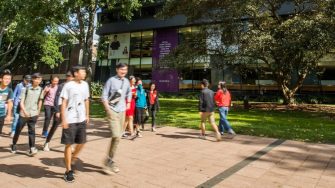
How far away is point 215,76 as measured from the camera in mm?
29656

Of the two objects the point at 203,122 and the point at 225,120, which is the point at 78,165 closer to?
the point at 203,122

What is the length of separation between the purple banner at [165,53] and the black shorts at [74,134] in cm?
2648

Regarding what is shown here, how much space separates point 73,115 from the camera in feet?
17.4

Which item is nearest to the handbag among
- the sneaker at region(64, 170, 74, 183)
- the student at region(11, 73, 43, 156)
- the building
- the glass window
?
the sneaker at region(64, 170, 74, 183)

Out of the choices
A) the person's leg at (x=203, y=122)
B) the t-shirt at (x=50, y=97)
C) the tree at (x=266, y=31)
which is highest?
the tree at (x=266, y=31)

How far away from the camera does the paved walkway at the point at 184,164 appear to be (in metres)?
5.34

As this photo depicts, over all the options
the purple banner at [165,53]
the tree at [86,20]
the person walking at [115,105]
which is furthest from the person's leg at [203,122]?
the purple banner at [165,53]

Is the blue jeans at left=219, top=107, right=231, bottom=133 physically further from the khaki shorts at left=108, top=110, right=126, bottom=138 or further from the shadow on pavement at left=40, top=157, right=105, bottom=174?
the shadow on pavement at left=40, top=157, right=105, bottom=174

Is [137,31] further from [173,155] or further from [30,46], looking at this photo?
[173,155]

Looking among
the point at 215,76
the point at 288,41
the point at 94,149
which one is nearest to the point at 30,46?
the point at 215,76

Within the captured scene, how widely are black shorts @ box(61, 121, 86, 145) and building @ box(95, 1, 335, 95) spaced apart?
22838 millimetres

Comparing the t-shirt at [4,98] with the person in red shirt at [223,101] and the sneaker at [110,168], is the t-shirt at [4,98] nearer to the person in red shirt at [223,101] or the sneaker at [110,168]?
the sneaker at [110,168]

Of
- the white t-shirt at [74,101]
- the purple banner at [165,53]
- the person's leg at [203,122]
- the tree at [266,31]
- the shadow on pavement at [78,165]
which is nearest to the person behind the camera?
the white t-shirt at [74,101]

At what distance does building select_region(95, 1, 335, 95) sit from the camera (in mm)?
26950
